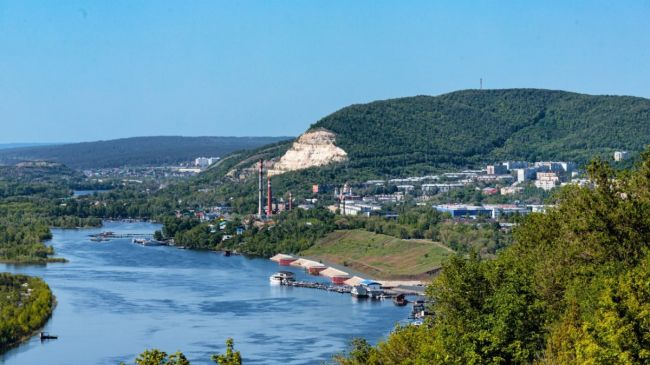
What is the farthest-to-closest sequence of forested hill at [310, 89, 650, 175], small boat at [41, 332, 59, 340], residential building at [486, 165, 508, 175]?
forested hill at [310, 89, 650, 175] < residential building at [486, 165, 508, 175] < small boat at [41, 332, 59, 340]

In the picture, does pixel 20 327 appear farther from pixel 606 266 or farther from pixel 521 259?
pixel 606 266

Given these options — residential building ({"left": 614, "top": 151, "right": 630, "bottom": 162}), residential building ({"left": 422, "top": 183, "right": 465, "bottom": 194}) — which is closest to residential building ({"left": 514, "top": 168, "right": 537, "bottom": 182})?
residential building ({"left": 422, "top": 183, "right": 465, "bottom": 194})

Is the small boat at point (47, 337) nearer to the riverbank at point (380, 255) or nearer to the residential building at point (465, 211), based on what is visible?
the riverbank at point (380, 255)

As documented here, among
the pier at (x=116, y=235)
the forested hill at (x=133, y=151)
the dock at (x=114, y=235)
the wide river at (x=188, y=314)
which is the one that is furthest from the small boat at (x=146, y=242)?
the forested hill at (x=133, y=151)

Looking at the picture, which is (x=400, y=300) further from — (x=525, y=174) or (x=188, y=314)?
(x=525, y=174)

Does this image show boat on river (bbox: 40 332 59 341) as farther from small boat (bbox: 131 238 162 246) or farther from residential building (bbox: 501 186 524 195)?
residential building (bbox: 501 186 524 195)

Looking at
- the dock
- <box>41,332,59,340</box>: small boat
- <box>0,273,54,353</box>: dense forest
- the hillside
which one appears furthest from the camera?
the hillside

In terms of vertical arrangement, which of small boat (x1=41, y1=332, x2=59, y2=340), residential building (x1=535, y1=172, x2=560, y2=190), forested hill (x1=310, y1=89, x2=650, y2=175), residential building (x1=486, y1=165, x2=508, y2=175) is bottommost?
small boat (x1=41, y1=332, x2=59, y2=340)

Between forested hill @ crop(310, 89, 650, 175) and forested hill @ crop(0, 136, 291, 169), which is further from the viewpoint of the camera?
forested hill @ crop(0, 136, 291, 169)
